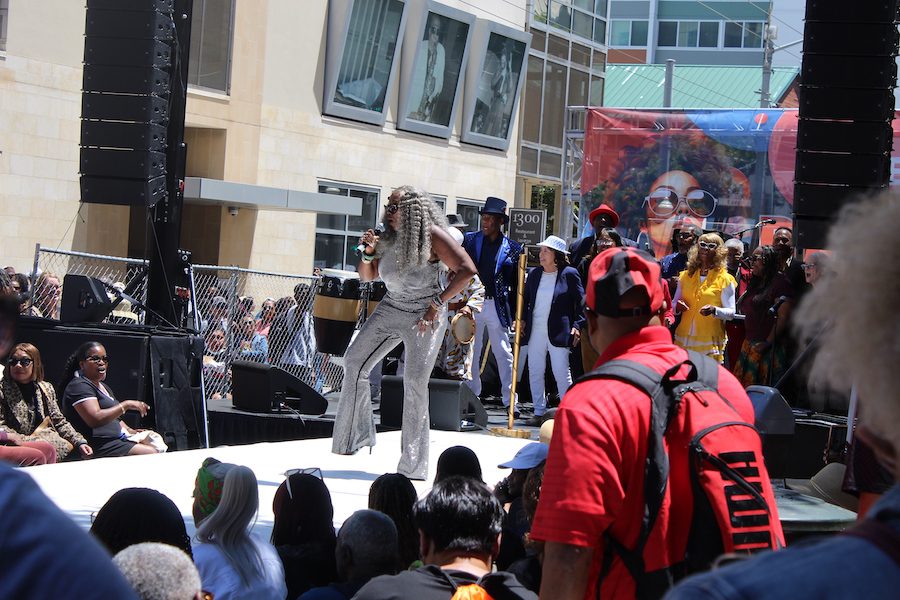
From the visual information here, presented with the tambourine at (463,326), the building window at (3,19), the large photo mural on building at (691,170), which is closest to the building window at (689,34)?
the building window at (3,19)

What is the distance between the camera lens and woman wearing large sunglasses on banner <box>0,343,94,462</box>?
8211 millimetres

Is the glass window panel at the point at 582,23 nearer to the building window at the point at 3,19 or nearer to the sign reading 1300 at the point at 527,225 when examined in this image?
the building window at the point at 3,19

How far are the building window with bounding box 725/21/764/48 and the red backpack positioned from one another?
6941cm

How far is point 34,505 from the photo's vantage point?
1.28m

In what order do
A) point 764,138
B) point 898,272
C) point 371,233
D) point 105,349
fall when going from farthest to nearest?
1. point 764,138
2. point 105,349
3. point 371,233
4. point 898,272

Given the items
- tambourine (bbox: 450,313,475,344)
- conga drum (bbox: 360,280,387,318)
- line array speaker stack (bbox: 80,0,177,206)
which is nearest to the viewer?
tambourine (bbox: 450,313,475,344)

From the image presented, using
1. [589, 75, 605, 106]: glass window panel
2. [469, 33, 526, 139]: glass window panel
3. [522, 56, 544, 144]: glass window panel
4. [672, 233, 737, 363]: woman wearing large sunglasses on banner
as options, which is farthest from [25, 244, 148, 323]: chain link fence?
[589, 75, 605, 106]: glass window panel

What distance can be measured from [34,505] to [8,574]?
80mm

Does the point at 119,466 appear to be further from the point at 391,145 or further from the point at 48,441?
→ the point at 391,145

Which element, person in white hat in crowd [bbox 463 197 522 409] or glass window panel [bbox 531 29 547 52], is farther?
glass window panel [bbox 531 29 547 52]

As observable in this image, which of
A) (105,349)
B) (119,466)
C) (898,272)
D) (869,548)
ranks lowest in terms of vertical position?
(119,466)

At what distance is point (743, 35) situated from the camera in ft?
228

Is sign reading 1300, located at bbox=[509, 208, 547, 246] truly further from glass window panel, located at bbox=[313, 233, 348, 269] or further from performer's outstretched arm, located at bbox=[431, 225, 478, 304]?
glass window panel, located at bbox=[313, 233, 348, 269]

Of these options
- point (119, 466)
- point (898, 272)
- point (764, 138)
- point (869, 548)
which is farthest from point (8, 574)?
point (764, 138)
